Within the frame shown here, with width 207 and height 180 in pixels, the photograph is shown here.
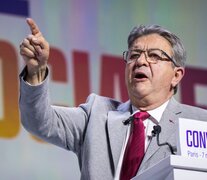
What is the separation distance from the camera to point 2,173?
2566 millimetres

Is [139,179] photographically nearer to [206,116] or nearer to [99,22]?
[206,116]

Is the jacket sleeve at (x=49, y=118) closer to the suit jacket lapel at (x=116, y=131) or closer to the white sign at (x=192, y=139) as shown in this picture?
the suit jacket lapel at (x=116, y=131)

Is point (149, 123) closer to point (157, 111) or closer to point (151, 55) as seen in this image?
point (157, 111)

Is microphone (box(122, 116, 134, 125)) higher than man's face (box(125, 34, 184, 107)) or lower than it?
lower

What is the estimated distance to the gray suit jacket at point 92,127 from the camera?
5.92 ft

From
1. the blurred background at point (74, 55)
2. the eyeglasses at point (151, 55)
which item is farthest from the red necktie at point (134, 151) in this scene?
the blurred background at point (74, 55)

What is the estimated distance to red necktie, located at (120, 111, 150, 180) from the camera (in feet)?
5.90

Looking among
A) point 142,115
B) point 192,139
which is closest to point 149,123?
point 142,115

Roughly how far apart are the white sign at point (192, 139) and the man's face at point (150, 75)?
2.12 feet

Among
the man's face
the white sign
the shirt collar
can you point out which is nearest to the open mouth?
the man's face

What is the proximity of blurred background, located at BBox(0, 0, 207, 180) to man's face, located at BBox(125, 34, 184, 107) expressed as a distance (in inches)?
30.5

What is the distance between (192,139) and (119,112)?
0.69 meters

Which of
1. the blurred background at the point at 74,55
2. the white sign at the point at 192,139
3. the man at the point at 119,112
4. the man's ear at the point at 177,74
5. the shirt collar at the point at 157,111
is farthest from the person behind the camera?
the blurred background at the point at 74,55

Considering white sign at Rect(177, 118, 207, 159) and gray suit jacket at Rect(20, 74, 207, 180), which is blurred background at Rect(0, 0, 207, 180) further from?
white sign at Rect(177, 118, 207, 159)
